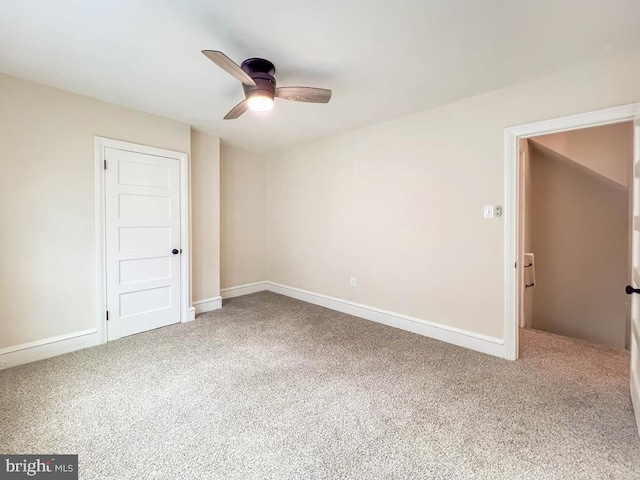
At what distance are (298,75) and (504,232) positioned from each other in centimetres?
221

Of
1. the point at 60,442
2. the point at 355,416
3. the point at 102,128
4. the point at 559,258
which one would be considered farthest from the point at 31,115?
the point at 559,258

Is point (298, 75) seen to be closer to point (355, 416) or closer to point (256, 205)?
point (355, 416)

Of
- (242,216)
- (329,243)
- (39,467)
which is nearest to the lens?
(39,467)

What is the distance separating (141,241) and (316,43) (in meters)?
2.62

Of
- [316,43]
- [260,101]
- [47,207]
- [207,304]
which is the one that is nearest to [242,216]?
[207,304]

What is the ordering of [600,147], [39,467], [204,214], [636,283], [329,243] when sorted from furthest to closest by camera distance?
[329,243] → [204,214] → [600,147] → [636,283] → [39,467]

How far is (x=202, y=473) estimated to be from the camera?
1.36 m

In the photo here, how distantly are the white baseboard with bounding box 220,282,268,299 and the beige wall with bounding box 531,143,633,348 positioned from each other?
435 cm

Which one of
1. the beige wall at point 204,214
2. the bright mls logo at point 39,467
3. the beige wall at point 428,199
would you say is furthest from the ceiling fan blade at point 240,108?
the bright mls logo at point 39,467

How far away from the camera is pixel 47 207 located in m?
2.52

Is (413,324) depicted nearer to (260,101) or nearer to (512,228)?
(512,228)

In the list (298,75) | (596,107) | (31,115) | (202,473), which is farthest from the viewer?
(31,115)

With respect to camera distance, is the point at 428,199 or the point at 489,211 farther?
the point at 428,199

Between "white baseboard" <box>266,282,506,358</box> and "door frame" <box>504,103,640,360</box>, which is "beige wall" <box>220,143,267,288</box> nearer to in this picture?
"white baseboard" <box>266,282,506,358</box>
